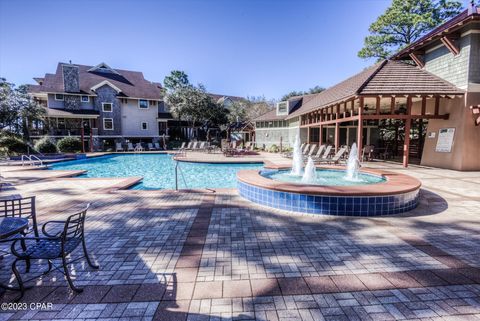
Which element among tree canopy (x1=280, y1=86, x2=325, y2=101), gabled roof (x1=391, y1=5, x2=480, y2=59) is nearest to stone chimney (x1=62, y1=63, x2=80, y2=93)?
gabled roof (x1=391, y1=5, x2=480, y2=59)

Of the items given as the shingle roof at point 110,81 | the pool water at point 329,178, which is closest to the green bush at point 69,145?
the shingle roof at point 110,81

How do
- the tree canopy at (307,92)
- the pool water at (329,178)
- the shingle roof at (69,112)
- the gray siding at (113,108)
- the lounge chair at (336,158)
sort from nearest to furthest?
the pool water at (329,178) < the lounge chair at (336,158) < the shingle roof at (69,112) < the gray siding at (113,108) < the tree canopy at (307,92)

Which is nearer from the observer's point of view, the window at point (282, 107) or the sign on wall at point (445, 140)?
the sign on wall at point (445, 140)

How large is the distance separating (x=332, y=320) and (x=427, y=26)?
26366mm

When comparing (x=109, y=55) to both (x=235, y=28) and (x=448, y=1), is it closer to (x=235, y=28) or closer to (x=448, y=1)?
(x=235, y=28)

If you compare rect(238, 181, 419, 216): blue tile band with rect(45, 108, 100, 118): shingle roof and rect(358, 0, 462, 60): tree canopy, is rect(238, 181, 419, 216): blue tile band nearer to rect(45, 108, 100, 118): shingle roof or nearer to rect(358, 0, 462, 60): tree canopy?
rect(358, 0, 462, 60): tree canopy

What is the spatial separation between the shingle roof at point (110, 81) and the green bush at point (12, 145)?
768cm

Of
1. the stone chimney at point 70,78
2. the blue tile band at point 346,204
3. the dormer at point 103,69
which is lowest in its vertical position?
the blue tile band at point 346,204

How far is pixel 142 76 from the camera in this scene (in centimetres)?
3203

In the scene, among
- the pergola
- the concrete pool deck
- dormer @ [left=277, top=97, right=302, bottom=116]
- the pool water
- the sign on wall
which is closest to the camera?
the concrete pool deck

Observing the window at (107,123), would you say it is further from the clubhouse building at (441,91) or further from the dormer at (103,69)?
the clubhouse building at (441,91)

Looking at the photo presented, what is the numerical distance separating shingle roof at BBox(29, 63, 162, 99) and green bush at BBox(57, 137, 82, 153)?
6.70 meters

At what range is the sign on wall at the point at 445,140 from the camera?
10820mm

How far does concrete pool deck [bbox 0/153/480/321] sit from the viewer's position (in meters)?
2.27
